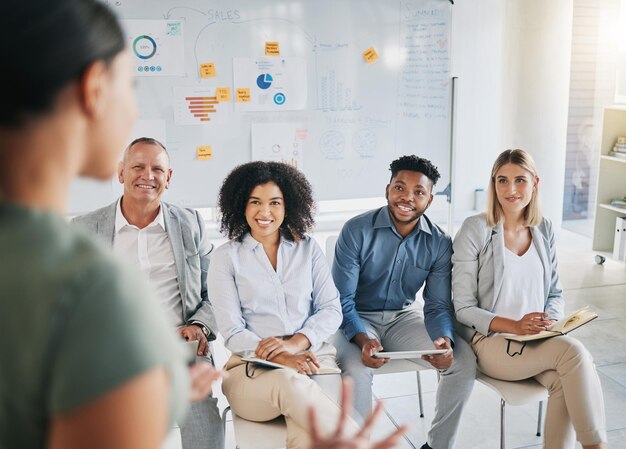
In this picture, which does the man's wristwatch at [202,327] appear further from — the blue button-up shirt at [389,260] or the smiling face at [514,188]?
the smiling face at [514,188]

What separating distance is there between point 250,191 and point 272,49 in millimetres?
1800

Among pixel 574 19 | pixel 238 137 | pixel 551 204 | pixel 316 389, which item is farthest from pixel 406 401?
pixel 574 19

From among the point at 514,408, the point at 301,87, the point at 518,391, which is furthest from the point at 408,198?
the point at 301,87

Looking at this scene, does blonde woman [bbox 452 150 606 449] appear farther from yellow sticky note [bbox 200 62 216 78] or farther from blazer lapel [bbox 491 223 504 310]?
yellow sticky note [bbox 200 62 216 78]

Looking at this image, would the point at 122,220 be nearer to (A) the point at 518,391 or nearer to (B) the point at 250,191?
(B) the point at 250,191

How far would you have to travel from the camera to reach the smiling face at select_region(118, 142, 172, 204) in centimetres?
245

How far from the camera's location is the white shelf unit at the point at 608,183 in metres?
5.29

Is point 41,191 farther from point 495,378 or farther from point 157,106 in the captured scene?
point 157,106

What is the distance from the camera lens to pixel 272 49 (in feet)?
12.9

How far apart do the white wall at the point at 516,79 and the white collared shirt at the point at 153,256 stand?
132 inches

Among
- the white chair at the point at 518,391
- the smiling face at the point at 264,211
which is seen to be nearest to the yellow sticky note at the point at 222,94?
the smiling face at the point at 264,211

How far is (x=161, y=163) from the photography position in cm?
247

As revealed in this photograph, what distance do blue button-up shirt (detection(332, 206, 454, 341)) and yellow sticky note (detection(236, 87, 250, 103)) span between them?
1.56 m

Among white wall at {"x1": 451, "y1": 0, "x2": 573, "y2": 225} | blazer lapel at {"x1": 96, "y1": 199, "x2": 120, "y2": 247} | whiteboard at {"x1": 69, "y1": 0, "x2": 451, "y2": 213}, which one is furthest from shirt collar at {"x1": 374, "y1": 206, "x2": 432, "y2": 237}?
white wall at {"x1": 451, "y1": 0, "x2": 573, "y2": 225}
